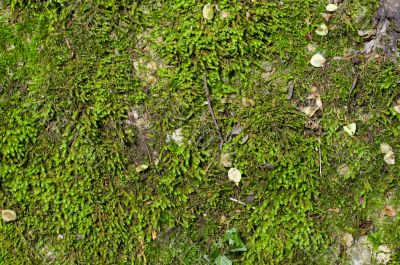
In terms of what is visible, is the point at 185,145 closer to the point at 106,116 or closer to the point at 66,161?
the point at 106,116

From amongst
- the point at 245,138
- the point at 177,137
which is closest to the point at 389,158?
the point at 245,138

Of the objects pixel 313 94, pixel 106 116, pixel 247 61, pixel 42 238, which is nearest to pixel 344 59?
pixel 313 94

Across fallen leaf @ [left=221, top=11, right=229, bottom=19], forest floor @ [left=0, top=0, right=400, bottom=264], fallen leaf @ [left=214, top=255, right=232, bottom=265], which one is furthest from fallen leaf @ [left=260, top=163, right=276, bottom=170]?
fallen leaf @ [left=221, top=11, right=229, bottom=19]

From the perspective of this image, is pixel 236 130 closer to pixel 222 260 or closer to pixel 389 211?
pixel 222 260

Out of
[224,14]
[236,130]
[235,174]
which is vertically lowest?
[235,174]

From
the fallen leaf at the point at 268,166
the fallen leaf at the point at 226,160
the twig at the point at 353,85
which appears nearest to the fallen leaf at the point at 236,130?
the fallen leaf at the point at 226,160

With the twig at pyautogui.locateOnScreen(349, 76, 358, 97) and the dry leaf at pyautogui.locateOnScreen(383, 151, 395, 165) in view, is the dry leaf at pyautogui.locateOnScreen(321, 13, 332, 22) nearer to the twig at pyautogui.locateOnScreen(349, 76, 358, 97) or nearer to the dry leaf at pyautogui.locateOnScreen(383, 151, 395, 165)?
the twig at pyautogui.locateOnScreen(349, 76, 358, 97)

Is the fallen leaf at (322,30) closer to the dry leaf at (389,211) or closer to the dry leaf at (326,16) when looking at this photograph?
the dry leaf at (326,16)
